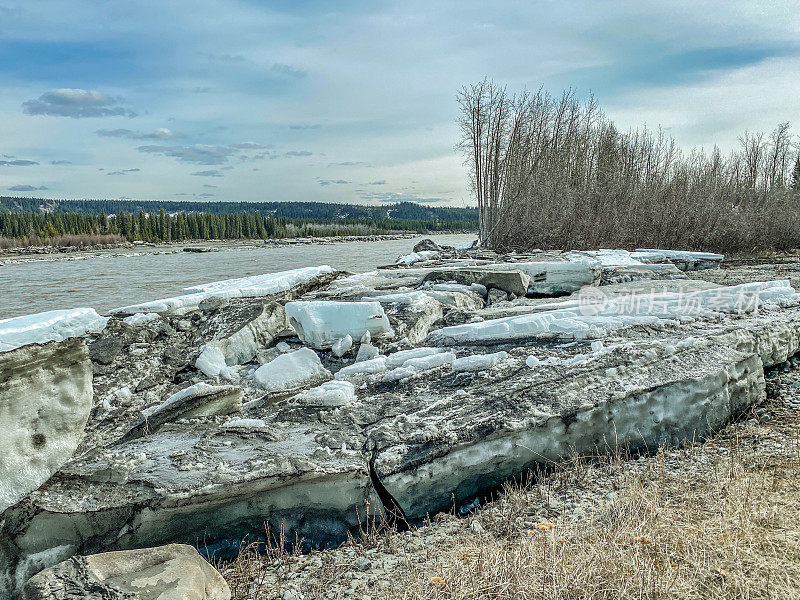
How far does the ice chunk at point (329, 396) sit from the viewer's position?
3.21 metres

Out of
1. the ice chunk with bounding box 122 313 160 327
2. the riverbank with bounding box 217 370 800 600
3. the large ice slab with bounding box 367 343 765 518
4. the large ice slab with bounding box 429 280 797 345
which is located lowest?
the riverbank with bounding box 217 370 800 600

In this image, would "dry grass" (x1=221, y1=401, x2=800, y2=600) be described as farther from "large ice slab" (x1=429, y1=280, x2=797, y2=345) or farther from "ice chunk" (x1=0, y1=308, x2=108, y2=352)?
"ice chunk" (x1=0, y1=308, x2=108, y2=352)

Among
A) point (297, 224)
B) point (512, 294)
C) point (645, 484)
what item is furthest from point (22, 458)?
point (297, 224)

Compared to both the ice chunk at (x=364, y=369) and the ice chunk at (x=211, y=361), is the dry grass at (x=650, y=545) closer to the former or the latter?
the ice chunk at (x=364, y=369)

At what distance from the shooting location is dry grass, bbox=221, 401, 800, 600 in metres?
1.83

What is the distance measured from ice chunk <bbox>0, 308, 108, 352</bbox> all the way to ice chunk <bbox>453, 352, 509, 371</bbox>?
3.09 m

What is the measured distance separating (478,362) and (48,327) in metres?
3.52

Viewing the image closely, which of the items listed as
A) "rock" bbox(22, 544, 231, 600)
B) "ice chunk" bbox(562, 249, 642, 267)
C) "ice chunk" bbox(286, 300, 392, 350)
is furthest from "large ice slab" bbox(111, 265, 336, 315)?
"ice chunk" bbox(562, 249, 642, 267)

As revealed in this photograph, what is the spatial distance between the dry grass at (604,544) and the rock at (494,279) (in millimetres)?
3986

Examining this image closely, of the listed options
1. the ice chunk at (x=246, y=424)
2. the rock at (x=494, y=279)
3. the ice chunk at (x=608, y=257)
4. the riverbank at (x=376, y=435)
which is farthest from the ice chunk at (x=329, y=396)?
the ice chunk at (x=608, y=257)

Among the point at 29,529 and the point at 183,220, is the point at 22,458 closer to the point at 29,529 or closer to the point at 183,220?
the point at 29,529

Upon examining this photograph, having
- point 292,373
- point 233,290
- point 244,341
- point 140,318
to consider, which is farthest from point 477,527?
point 233,290

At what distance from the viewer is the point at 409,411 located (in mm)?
3092

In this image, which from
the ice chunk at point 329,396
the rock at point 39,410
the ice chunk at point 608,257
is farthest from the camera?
the ice chunk at point 608,257
